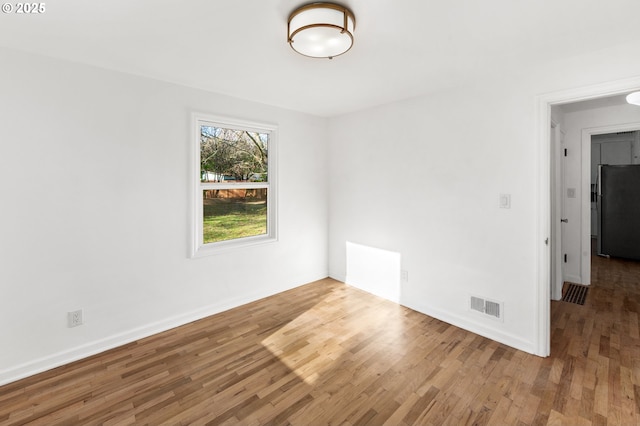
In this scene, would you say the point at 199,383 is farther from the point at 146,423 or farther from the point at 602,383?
the point at 602,383

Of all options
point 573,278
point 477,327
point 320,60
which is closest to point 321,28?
point 320,60

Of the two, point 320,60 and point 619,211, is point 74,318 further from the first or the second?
point 619,211

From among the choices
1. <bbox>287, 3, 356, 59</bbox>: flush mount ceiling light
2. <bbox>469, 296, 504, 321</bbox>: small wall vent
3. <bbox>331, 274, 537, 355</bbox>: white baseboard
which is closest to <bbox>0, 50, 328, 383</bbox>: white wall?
<bbox>287, 3, 356, 59</bbox>: flush mount ceiling light

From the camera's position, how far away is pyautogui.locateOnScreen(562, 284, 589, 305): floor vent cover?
11.6ft

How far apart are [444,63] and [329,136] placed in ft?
6.85

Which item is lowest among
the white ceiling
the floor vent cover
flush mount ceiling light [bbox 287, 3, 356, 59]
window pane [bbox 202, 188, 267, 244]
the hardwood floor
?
the hardwood floor

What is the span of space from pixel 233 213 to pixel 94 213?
1.36 meters

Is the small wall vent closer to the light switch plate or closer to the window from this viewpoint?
the light switch plate

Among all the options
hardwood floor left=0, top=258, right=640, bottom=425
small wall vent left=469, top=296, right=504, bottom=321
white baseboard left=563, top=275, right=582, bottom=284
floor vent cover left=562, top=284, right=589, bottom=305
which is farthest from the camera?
white baseboard left=563, top=275, right=582, bottom=284

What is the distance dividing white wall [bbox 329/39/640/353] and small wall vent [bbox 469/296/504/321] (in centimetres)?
5

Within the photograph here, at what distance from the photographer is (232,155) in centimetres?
349

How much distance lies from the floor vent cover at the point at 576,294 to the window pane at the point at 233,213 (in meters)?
3.80

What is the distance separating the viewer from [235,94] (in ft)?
10.6

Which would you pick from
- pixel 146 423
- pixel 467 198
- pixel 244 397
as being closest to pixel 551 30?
pixel 467 198
